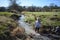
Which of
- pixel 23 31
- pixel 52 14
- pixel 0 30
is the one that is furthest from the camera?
pixel 52 14

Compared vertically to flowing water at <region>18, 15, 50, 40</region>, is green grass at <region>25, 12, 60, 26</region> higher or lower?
higher

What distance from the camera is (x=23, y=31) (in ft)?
7.80

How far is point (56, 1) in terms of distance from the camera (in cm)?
258

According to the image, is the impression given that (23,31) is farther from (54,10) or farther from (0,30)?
(54,10)

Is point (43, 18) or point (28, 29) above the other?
point (43, 18)

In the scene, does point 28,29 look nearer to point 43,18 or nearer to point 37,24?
point 37,24

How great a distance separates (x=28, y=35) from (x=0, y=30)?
1.40ft

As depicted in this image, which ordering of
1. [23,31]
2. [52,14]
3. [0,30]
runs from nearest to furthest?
[0,30] < [23,31] < [52,14]

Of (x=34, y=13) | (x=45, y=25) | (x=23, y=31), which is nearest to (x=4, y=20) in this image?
(x=23, y=31)

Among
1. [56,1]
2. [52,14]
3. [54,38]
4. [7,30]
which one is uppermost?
[56,1]

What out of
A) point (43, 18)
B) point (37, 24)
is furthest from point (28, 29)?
point (43, 18)

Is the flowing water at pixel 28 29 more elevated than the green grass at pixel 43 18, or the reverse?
the green grass at pixel 43 18

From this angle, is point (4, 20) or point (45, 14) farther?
point (45, 14)

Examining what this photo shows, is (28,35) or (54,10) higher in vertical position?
(54,10)
